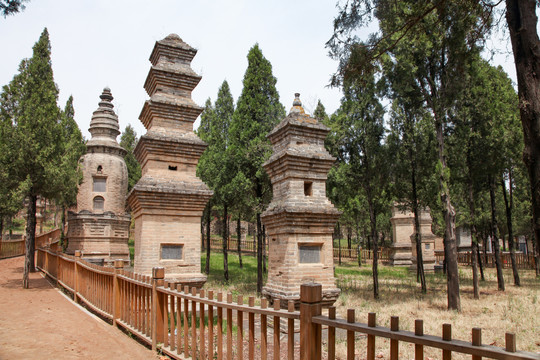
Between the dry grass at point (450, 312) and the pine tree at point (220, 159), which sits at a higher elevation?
the pine tree at point (220, 159)

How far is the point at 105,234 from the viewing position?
83.5 ft

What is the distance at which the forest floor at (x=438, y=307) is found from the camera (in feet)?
29.6

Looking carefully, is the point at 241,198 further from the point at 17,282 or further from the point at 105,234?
the point at 105,234

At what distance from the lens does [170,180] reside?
12.1 metres

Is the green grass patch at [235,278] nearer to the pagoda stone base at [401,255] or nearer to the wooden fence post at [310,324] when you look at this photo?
the wooden fence post at [310,324]

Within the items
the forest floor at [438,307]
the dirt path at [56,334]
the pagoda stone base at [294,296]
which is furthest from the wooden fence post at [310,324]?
the pagoda stone base at [294,296]

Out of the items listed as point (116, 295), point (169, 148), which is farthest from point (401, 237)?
point (116, 295)

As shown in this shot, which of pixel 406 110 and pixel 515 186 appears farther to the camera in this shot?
pixel 515 186

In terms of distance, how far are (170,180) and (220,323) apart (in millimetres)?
7430

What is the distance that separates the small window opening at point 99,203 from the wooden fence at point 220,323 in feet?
40.1

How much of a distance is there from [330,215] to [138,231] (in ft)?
19.5

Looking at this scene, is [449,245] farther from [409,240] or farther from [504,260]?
[504,260]

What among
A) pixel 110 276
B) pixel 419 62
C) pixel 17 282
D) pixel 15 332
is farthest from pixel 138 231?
pixel 419 62

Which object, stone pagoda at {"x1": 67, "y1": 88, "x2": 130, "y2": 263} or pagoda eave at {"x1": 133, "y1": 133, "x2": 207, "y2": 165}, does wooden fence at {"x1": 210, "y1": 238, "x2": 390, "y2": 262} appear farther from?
pagoda eave at {"x1": 133, "y1": 133, "x2": 207, "y2": 165}
